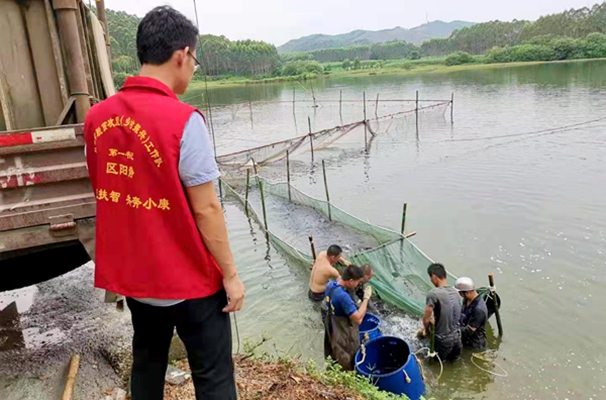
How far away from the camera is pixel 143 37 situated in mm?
1879

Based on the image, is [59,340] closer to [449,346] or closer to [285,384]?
[285,384]

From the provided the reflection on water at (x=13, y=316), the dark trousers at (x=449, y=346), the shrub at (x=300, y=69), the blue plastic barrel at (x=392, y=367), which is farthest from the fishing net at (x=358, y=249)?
the shrub at (x=300, y=69)

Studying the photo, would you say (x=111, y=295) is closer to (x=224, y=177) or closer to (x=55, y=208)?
(x=55, y=208)

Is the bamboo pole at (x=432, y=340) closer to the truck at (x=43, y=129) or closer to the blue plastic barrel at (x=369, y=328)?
the blue plastic barrel at (x=369, y=328)

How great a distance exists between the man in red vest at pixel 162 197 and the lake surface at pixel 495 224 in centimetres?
486

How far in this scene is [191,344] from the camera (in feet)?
6.75

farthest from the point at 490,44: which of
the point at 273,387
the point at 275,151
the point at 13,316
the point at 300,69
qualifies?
the point at 273,387

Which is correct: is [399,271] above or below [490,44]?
below

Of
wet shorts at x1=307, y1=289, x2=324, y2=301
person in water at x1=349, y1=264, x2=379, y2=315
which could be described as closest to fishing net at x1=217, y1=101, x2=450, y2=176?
wet shorts at x1=307, y1=289, x2=324, y2=301

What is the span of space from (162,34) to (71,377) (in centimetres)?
294

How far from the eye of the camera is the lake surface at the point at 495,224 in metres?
6.45

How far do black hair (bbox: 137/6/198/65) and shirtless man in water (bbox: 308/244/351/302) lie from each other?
4953 millimetres

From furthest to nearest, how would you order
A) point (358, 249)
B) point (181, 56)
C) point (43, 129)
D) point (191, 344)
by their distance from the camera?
point (358, 249)
point (43, 129)
point (191, 344)
point (181, 56)

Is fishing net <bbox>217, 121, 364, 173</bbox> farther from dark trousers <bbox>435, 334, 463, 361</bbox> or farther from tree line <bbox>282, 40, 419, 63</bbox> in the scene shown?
tree line <bbox>282, 40, 419, 63</bbox>
